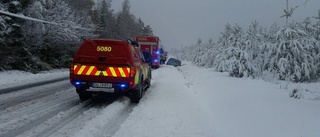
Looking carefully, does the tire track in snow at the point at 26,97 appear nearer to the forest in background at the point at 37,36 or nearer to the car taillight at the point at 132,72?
the car taillight at the point at 132,72

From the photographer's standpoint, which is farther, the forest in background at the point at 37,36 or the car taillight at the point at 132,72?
the forest in background at the point at 37,36

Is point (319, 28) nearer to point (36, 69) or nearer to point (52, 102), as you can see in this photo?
point (36, 69)

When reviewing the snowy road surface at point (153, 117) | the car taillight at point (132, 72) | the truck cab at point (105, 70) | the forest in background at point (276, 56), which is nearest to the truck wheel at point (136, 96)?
the truck cab at point (105, 70)

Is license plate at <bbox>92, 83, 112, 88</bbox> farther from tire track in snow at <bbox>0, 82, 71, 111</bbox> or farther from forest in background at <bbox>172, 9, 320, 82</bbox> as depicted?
forest in background at <bbox>172, 9, 320, 82</bbox>

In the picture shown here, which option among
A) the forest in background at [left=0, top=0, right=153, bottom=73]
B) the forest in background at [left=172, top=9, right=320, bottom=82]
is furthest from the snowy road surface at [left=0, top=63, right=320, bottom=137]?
the forest in background at [left=172, top=9, right=320, bottom=82]

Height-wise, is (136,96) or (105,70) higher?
(105,70)

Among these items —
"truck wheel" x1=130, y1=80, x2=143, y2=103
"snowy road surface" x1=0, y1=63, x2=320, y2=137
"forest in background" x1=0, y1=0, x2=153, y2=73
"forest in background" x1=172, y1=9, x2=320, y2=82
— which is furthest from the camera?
"forest in background" x1=172, y1=9, x2=320, y2=82

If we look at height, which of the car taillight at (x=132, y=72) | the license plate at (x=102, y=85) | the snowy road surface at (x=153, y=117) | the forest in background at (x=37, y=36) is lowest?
the snowy road surface at (x=153, y=117)

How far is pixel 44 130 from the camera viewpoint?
6461 mm

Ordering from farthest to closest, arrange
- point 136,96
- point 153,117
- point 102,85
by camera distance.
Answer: point 136,96
point 102,85
point 153,117

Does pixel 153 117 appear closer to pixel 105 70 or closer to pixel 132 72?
pixel 132 72

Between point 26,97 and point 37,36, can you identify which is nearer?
point 26,97

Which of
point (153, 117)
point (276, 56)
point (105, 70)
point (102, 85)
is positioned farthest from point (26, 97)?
point (276, 56)


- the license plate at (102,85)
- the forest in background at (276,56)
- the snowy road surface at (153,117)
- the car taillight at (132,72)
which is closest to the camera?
the snowy road surface at (153,117)
